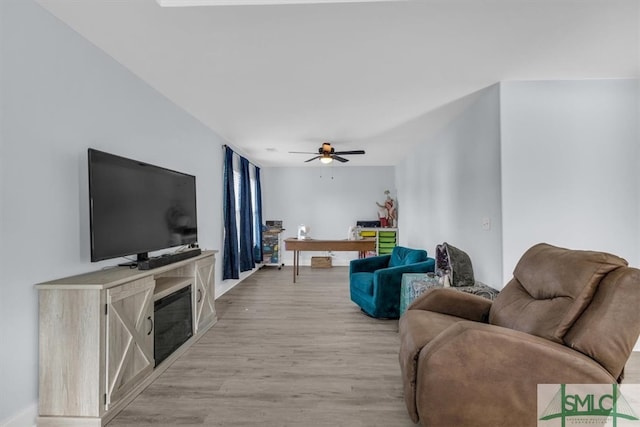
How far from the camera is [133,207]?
2.21m

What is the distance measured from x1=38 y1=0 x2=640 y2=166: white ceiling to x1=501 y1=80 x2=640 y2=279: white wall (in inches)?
7.4

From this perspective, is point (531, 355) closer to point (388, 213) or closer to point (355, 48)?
point (355, 48)

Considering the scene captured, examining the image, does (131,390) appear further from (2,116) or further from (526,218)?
(526,218)

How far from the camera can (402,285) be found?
332 centimetres

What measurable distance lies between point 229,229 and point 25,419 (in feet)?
10.3

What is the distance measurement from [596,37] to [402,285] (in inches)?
98.9

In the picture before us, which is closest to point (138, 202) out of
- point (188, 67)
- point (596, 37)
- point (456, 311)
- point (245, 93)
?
point (188, 67)

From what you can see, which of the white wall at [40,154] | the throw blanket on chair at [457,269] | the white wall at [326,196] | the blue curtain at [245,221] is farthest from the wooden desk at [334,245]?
the white wall at [40,154]

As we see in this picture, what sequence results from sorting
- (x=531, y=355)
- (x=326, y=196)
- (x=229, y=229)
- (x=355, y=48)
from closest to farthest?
(x=531, y=355)
(x=355, y=48)
(x=229, y=229)
(x=326, y=196)

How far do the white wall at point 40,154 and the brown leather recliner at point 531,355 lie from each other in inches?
80.9

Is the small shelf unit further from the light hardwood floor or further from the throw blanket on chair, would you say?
the throw blanket on chair

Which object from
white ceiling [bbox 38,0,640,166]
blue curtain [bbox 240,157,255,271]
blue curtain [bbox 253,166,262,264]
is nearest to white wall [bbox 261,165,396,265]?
blue curtain [bbox 253,166,262,264]

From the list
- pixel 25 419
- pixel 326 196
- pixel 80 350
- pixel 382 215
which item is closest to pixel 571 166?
pixel 80 350

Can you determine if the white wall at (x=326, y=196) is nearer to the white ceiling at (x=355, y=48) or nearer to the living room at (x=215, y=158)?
the living room at (x=215, y=158)
